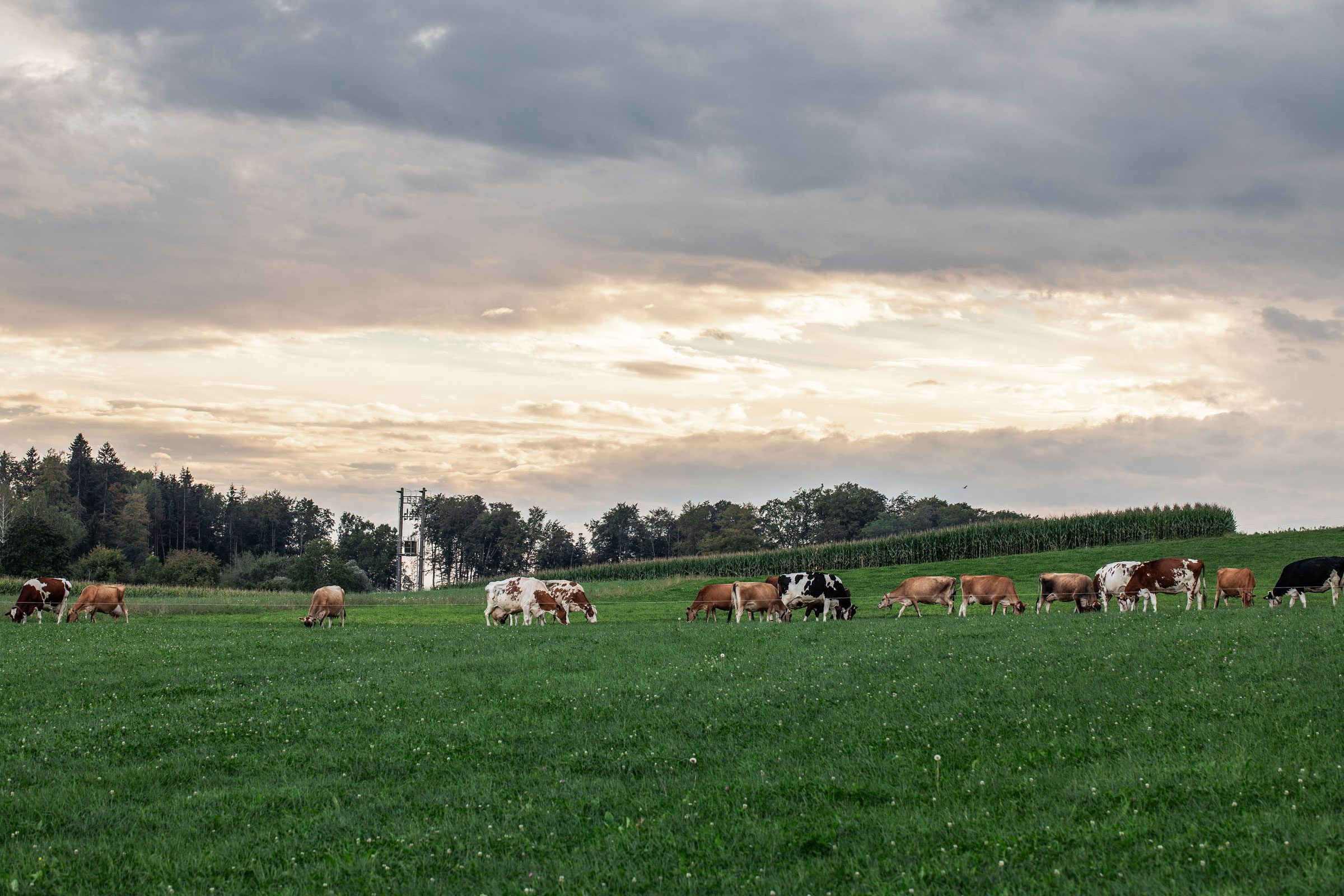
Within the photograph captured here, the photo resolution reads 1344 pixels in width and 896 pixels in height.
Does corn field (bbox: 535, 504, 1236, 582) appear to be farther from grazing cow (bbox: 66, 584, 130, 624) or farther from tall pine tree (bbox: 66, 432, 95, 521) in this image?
tall pine tree (bbox: 66, 432, 95, 521)

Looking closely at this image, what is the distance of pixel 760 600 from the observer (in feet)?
131

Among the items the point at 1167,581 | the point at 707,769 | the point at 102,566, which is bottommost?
the point at 102,566

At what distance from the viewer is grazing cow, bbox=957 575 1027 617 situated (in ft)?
129

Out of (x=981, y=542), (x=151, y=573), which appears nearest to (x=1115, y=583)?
(x=981, y=542)

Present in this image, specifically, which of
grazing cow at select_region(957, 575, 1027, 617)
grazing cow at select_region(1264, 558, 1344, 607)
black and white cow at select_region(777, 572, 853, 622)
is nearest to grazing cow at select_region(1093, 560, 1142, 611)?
grazing cow at select_region(957, 575, 1027, 617)

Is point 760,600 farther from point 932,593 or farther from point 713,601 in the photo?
point 932,593

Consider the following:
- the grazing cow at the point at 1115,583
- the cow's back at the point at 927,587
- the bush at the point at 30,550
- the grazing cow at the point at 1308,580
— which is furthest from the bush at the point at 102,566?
the grazing cow at the point at 1308,580

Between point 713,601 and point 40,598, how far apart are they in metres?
32.0

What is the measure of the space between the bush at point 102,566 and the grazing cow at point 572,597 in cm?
9122

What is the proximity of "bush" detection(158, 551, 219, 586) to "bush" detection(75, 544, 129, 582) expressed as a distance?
22.4 ft

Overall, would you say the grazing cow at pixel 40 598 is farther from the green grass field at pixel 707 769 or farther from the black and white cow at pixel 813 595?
the black and white cow at pixel 813 595

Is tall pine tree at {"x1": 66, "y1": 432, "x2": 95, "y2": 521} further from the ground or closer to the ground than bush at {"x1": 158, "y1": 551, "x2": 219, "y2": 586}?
further from the ground

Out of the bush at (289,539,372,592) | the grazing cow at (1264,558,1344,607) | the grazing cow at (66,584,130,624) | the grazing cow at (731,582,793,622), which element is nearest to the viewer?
the grazing cow at (1264,558,1344,607)

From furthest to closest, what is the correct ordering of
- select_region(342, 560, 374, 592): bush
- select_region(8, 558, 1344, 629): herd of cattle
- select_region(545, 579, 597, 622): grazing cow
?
select_region(342, 560, 374, 592): bush
select_region(545, 579, 597, 622): grazing cow
select_region(8, 558, 1344, 629): herd of cattle
